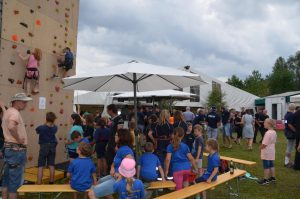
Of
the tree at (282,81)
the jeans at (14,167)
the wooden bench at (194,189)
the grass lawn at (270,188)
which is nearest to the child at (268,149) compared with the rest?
the grass lawn at (270,188)

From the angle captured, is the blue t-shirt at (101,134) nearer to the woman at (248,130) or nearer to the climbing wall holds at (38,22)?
the climbing wall holds at (38,22)

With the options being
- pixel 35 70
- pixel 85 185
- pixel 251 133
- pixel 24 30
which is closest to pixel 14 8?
pixel 24 30

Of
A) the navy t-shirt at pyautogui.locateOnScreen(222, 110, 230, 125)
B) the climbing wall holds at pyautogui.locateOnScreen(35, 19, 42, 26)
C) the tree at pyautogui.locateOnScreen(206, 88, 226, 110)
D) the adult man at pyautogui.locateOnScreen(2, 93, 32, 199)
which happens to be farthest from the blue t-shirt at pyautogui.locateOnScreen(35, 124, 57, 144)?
the tree at pyautogui.locateOnScreen(206, 88, 226, 110)

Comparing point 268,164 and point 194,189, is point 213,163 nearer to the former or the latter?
point 194,189

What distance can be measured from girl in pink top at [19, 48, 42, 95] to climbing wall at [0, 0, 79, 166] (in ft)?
0.38

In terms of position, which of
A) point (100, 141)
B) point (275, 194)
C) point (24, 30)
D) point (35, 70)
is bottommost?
point (275, 194)

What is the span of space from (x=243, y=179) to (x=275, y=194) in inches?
54.5

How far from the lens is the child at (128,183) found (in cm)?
407

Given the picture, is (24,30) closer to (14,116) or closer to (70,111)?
(70,111)

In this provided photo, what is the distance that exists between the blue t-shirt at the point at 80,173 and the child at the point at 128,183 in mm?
1117

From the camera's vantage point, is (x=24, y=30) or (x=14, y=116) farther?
(x=24, y=30)

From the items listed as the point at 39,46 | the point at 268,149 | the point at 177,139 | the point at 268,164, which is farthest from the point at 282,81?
the point at 177,139

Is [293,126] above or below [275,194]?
above

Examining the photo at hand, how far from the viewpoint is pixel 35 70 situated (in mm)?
8133
